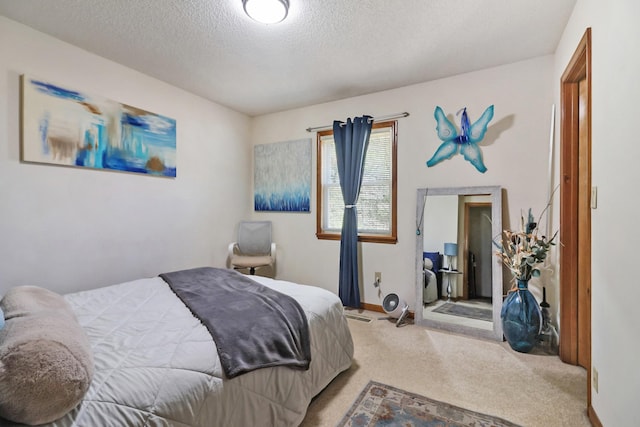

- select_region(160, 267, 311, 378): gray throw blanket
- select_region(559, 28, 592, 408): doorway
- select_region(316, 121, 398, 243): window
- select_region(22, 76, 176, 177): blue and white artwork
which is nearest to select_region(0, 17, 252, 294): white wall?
select_region(22, 76, 176, 177): blue and white artwork

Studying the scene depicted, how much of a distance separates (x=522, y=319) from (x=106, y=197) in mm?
3737

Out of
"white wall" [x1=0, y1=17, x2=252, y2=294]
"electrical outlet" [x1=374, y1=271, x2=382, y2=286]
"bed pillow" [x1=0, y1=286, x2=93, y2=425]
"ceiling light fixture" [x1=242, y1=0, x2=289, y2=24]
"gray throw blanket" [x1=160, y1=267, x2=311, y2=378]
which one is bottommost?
"electrical outlet" [x1=374, y1=271, x2=382, y2=286]

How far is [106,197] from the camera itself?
9.30 ft

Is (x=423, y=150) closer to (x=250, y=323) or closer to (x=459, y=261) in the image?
(x=459, y=261)

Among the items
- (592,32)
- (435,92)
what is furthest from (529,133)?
(592,32)

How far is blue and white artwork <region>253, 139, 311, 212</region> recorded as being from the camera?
4.03m

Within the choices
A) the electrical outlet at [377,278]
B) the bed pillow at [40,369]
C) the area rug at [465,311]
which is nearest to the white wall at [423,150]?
the electrical outlet at [377,278]

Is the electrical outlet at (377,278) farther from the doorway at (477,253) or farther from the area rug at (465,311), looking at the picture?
the doorway at (477,253)

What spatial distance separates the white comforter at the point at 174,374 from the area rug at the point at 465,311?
1.48 m

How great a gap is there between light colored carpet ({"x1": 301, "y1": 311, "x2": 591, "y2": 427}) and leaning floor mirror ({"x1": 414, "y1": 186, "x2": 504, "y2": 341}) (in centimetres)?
23

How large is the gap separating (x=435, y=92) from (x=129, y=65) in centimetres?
303

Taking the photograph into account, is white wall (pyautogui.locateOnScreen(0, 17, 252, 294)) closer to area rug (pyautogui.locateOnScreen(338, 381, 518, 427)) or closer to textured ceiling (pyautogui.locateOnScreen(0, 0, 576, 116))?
textured ceiling (pyautogui.locateOnScreen(0, 0, 576, 116))

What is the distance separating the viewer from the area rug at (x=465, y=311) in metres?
2.85

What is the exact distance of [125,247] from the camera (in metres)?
2.97
